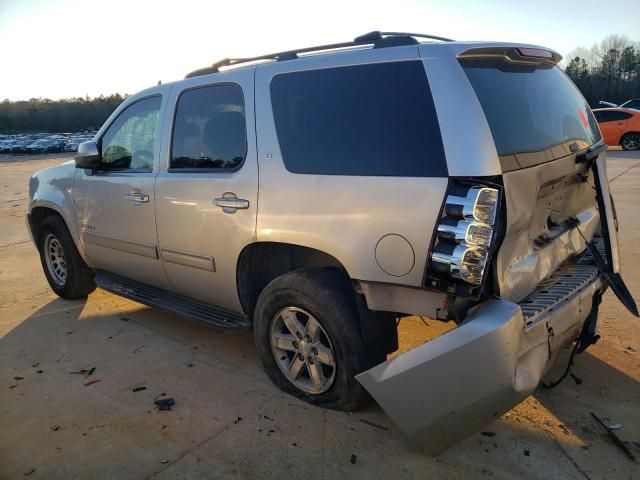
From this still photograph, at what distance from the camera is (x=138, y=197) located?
3863mm

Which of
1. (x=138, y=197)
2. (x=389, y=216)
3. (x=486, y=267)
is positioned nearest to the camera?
(x=486, y=267)

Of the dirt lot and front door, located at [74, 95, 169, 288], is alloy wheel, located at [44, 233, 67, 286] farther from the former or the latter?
the dirt lot

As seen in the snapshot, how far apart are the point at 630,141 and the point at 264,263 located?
18.4m

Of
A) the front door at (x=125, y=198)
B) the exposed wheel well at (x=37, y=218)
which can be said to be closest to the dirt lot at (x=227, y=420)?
the front door at (x=125, y=198)

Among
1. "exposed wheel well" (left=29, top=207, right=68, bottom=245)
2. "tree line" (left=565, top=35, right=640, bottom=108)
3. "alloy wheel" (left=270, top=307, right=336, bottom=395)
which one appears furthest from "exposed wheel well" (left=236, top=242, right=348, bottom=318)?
"tree line" (left=565, top=35, right=640, bottom=108)

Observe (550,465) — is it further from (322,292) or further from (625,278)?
(625,278)

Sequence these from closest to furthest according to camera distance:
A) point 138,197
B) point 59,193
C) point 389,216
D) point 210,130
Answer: point 389,216, point 210,130, point 138,197, point 59,193

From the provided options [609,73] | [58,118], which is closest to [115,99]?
[58,118]

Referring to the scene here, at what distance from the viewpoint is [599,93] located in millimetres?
43219

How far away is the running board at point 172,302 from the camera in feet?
11.4

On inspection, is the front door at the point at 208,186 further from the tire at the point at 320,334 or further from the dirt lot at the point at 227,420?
the dirt lot at the point at 227,420

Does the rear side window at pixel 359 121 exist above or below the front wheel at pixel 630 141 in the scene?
above

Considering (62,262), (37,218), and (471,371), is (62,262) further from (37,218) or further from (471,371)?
(471,371)

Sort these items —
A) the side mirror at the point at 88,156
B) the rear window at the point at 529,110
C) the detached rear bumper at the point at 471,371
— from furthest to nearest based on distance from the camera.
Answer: the side mirror at the point at 88,156
the rear window at the point at 529,110
the detached rear bumper at the point at 471,371
